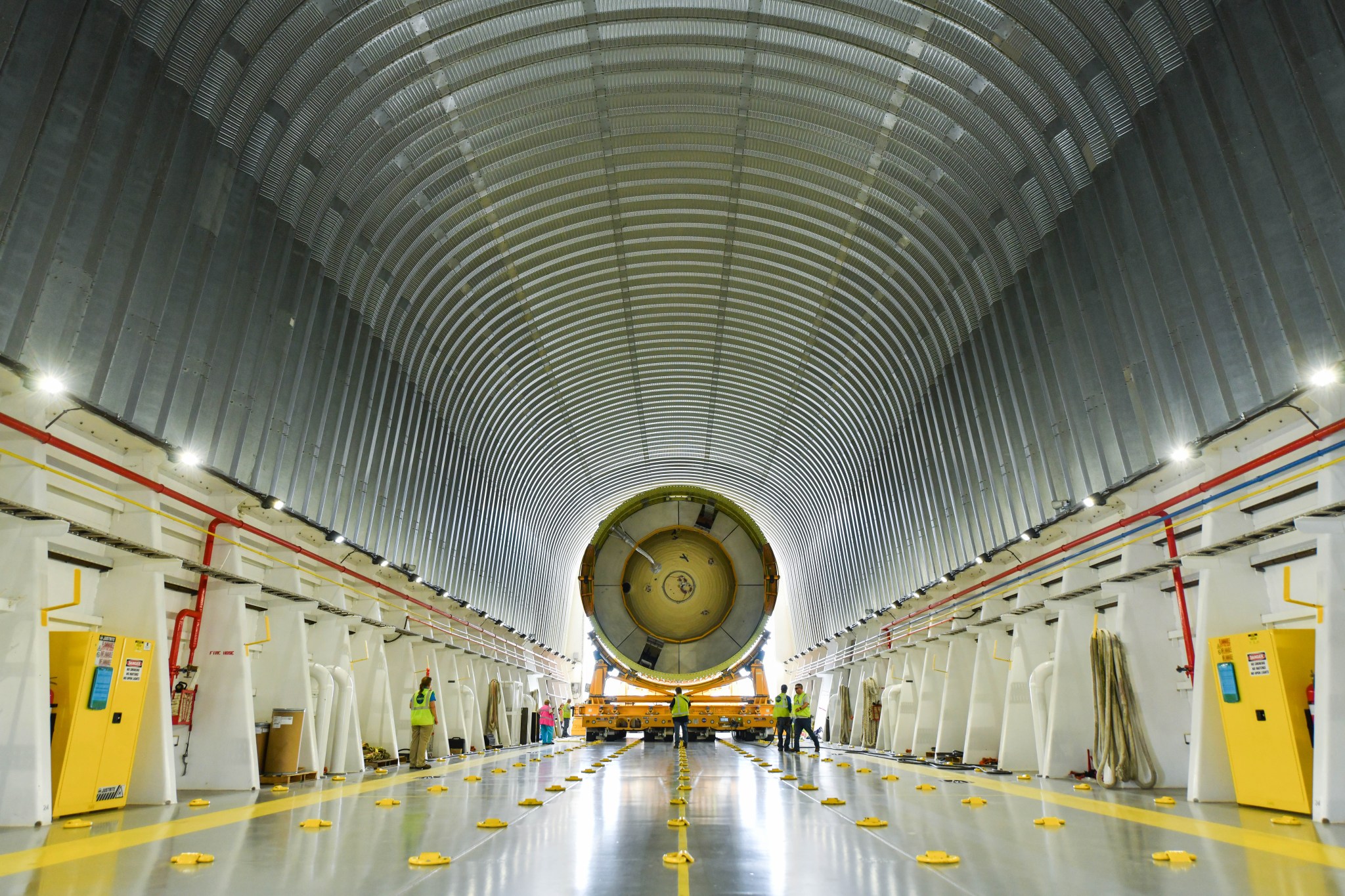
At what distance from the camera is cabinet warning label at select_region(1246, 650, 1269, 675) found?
6.82 m

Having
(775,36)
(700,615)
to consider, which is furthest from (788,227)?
(700,615)

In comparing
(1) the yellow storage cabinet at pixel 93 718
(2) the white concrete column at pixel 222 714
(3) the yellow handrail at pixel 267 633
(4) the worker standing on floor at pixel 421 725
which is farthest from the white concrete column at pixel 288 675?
(1) the yellow storage cabinet at pixel 93 718

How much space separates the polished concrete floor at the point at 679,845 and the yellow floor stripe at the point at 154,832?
0.08ft

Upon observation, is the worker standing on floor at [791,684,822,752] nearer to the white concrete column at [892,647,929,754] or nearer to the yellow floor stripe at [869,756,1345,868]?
the white concrete column at [892,647,929,754]

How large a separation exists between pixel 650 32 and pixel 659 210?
3.80m

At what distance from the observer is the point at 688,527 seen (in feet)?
68.9

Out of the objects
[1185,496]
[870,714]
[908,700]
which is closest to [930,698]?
[908,700]

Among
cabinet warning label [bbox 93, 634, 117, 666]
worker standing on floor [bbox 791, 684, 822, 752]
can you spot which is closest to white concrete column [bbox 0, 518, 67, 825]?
cabinet warning label [bbox 93, 634, 117, 666]

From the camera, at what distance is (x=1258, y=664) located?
6914mm

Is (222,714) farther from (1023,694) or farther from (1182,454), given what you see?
(1182,454)

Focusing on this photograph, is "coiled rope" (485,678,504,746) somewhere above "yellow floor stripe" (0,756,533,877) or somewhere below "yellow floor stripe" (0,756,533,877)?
above

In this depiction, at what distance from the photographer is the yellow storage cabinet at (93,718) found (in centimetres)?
652

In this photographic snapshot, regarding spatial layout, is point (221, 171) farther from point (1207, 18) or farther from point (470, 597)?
point (470, 597)

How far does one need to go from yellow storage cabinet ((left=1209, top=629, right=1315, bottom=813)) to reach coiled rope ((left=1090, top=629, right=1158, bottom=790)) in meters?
1.69
